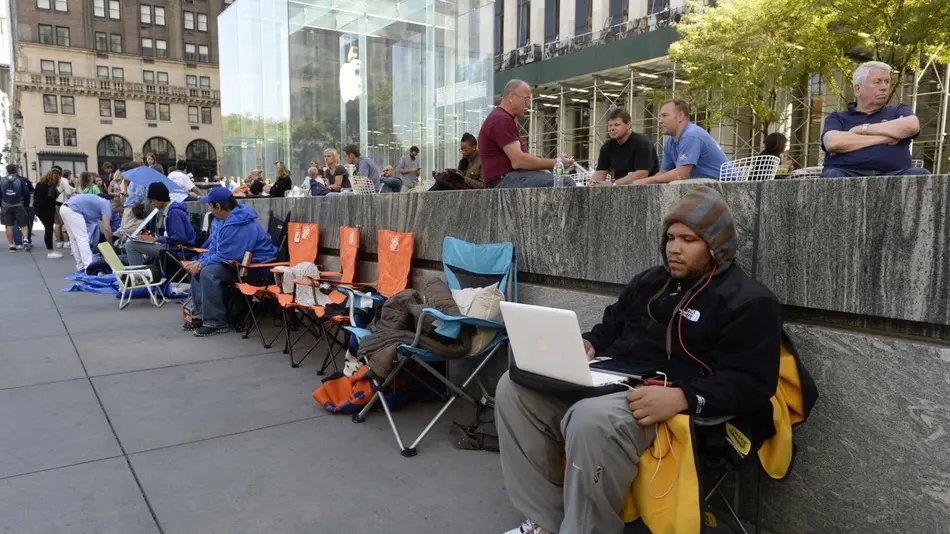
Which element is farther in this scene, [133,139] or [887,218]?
[133,139]

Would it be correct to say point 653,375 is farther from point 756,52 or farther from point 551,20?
point 551,20

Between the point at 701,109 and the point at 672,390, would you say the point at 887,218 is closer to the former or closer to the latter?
the point at 672,390

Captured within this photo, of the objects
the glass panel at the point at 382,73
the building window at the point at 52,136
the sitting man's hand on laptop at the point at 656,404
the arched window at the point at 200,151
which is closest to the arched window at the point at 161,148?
the arched window at the point at 200,151

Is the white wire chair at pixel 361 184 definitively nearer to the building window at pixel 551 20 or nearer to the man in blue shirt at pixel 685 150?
the man in blue shirt at pixel 685 150

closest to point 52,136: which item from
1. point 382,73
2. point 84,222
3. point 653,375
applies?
point 382,73

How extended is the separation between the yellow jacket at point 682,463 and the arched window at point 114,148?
210 ft

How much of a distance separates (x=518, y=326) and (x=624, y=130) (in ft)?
12.1

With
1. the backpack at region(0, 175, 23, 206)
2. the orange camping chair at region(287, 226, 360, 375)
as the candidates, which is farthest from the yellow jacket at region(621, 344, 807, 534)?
the backpack at region(0, 175, 23, 206)

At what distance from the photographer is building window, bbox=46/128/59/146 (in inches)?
2116

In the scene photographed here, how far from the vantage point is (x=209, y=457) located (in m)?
3.50

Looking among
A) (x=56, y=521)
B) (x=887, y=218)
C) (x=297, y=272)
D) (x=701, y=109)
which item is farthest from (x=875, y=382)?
(x=701, y=109)

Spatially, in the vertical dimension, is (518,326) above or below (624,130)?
below

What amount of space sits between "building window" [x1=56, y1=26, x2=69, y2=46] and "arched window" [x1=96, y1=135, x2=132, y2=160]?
880 centimetres

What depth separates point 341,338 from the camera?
6348 mm
